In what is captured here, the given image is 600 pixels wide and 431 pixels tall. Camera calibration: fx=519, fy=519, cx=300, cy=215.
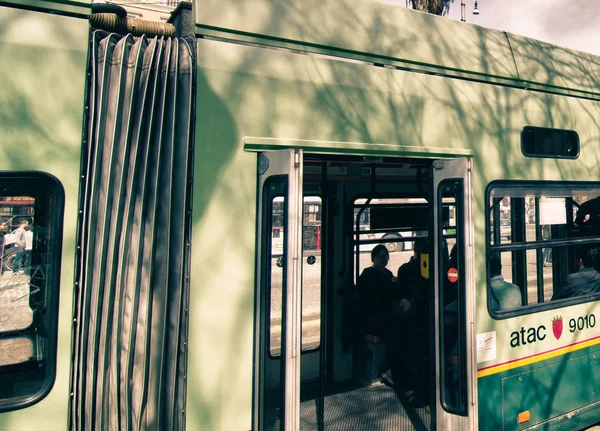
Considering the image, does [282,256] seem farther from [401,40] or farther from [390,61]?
[401,40]

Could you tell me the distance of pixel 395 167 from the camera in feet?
17.2

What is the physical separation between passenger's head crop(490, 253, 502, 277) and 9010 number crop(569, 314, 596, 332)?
0.92 m

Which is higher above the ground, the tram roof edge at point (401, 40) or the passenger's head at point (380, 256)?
the tram roof edge at point (401, 40)

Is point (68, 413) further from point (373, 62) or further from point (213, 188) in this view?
point (373, 62)

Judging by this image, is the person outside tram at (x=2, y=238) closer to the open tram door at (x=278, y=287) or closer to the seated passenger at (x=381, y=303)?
the open tram door at (x=278, y=287)

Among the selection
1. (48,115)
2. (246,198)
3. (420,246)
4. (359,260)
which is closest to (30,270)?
(48,115)

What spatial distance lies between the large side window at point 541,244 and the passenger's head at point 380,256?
4.85 ft

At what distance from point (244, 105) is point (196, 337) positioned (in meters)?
1.24

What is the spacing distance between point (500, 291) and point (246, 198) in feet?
6.99

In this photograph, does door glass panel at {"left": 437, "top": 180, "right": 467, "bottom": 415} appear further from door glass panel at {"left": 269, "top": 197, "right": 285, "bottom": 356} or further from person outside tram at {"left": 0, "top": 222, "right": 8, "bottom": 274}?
person outside tram at {"left": 0, "top": 222, "right": 8, "bottom": 274}

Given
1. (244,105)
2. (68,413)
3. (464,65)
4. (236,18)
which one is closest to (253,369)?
(68,413)

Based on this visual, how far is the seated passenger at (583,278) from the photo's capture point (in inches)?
171

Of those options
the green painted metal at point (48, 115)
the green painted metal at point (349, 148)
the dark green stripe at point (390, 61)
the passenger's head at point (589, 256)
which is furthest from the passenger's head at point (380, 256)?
the green painted metal at point (48, 115)

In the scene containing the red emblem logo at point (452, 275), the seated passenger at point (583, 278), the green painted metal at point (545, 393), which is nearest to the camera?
the red emblem logo at point (452, 275)
